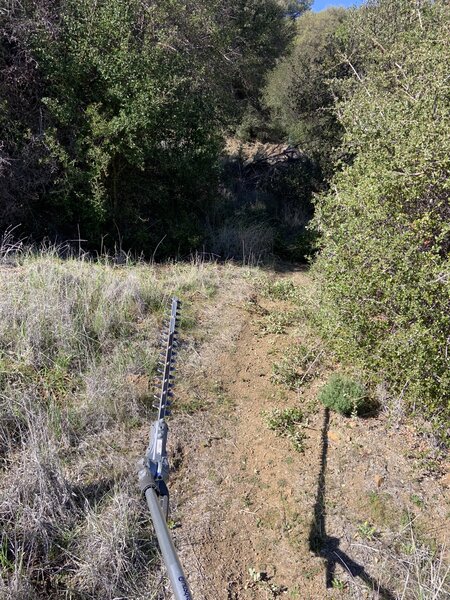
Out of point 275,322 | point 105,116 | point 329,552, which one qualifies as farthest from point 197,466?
point 105,116

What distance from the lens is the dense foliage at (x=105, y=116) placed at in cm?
603

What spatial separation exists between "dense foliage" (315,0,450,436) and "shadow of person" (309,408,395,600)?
3.14 feet

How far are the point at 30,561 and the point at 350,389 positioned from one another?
2533 millimetres

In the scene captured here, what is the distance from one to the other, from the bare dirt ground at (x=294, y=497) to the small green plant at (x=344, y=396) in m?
0.10

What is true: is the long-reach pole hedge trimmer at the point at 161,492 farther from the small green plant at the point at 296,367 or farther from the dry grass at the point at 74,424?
the small green plant at the point at 296,367

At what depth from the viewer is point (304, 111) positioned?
10.5 meters

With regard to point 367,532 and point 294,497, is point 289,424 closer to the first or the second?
point 294,497

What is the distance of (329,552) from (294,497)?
0.41 meters

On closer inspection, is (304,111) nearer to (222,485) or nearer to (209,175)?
(209,175)

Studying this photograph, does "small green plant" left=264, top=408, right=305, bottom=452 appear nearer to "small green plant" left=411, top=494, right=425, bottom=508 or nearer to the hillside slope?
the hillside slope

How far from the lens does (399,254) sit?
10.9ft

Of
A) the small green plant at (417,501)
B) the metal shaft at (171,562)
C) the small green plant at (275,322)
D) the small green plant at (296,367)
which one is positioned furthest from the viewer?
the small green plant at (275,322)

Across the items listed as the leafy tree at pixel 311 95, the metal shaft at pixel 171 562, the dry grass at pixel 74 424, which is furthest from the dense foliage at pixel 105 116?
the metal shaft at pixel 171 562

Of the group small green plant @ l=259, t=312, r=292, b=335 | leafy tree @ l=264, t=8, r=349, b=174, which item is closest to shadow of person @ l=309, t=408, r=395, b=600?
small green plant @ l=259, t=312, r=292, b=335
